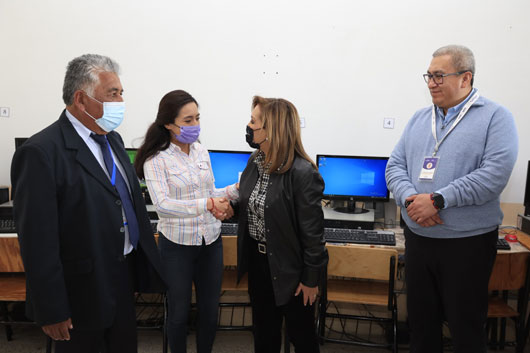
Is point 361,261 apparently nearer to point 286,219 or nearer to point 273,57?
point 286,219

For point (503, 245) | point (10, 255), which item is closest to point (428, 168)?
point (503, 245)

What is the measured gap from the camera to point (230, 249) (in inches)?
98.6

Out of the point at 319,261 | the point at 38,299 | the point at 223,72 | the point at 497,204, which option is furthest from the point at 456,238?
the point at 223,72

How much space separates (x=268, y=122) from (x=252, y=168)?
0.95 feet

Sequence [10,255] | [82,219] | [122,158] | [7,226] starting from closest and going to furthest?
[82,219], [122,158], [10,255], [7,226]

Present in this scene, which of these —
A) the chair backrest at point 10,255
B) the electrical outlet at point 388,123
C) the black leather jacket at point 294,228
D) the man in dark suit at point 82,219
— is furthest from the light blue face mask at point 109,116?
the electrical outlet at point 388,123

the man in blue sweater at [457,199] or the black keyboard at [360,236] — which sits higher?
the man in blue sweater at [457,199]

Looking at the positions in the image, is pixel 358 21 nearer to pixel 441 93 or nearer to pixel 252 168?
pixel 441 93

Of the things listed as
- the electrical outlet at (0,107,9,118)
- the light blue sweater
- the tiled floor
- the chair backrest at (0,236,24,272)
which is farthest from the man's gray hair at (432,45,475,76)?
the electrical outlet at (0,107,9,118)

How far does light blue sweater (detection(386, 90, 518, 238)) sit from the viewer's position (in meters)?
1.69

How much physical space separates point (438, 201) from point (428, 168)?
0.19 meters

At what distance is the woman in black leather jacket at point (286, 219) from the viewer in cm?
170

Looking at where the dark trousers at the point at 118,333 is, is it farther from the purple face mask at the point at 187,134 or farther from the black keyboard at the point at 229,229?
the black keyboard at the point at 229,229

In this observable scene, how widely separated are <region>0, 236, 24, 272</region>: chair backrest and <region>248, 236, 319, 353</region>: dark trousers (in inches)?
60.5
